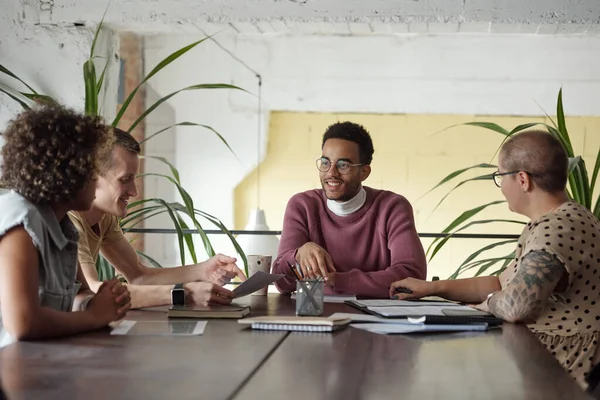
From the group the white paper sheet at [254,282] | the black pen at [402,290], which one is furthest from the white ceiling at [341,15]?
the white paper sheet at [254,282]

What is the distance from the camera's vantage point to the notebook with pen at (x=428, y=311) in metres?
1.89

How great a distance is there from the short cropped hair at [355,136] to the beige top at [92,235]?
31.9 inches

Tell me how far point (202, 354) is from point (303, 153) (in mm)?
4170

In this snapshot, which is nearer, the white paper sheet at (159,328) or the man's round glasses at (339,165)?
the white paper sheet at (159,328)

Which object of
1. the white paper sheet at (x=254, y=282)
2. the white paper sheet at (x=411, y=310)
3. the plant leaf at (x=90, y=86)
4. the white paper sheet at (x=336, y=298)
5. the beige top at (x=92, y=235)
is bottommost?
the white paper sheet at (x=336, y=298)

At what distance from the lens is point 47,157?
1.73 meters

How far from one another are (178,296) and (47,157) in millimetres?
594

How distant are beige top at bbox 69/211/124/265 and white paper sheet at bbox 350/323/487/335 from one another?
0.86 m

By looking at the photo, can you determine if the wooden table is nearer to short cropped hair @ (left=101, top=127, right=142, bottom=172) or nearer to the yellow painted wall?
short cropped hair @ (left=101, top=127, right=142, bottom=172)

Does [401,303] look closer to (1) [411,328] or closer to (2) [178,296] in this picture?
(1) [411,328]

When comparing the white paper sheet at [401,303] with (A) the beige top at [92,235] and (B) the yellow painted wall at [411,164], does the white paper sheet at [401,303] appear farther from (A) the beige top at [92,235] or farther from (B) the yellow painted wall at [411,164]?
(B) the yellow painted wall at [411,164]

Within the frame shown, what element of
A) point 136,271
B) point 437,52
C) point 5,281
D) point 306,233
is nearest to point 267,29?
point 306,233

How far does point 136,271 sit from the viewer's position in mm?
2703

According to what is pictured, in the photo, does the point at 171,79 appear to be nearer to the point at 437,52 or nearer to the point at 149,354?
the point at 437,52
